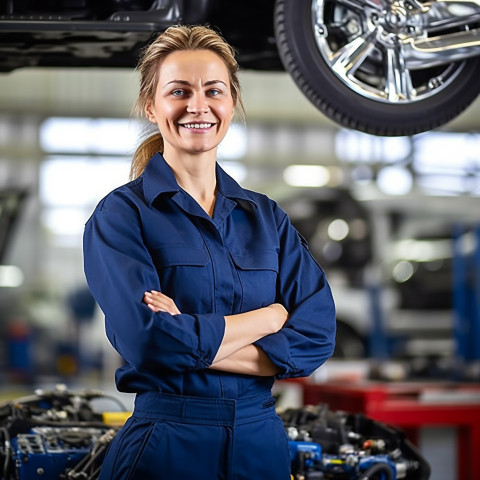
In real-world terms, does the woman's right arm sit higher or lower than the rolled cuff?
higher

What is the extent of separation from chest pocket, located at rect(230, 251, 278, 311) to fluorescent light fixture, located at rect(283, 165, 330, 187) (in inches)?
573

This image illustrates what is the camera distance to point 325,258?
1027cm

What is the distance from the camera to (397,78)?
9.69ft

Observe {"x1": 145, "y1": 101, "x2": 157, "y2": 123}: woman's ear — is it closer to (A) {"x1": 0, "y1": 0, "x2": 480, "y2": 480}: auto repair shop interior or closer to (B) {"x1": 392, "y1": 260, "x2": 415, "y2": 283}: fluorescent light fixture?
(A) {"x1": 0, "y1": 0, "x2": 480, "y2": 480}: auto repair shop interior

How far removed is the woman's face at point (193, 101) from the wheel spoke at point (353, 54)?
0.99 metres

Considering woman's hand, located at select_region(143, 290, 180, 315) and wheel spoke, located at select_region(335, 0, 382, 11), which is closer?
woman's hand, located at select_region(143, 290, 180, 315)

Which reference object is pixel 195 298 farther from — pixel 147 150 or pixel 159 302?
pixel 147 150

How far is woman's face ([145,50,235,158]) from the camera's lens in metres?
1.93

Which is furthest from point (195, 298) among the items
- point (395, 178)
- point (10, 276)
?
point (10, 276)

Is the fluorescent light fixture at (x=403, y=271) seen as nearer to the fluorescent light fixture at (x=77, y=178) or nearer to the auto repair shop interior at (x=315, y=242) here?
the auto repair shop interior at (x=315, y=242)

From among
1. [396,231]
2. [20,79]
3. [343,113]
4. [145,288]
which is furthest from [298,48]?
[20,79]

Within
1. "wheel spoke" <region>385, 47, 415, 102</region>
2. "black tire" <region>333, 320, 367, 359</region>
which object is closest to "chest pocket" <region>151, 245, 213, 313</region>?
"wheel spoke" <region>385, 47, 415, 102</region>

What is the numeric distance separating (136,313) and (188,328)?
112 mm

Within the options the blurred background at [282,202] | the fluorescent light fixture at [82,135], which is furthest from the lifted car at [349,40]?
the fluorescent light fixture at [82,135]
